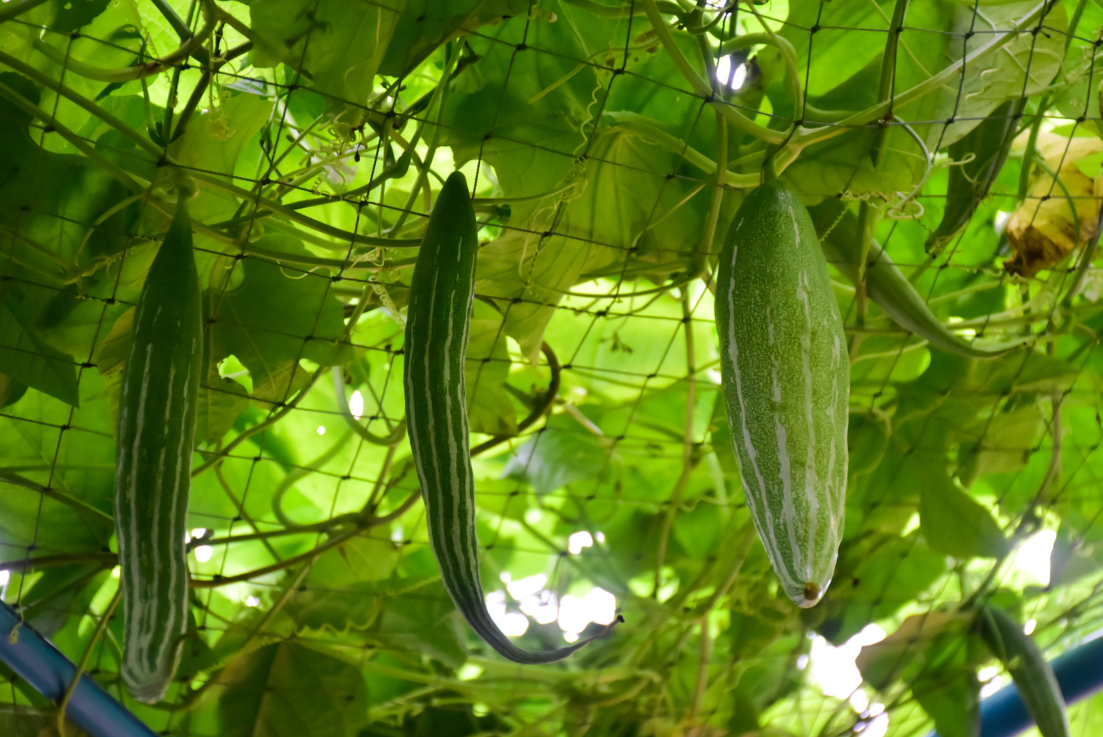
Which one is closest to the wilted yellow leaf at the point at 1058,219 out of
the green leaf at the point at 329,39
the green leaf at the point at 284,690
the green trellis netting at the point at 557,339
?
the green trellis netting at the point at 557,339

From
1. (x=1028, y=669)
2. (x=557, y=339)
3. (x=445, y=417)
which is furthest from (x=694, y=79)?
(x=1028, y=669)

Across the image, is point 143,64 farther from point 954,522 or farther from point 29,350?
point 954,522

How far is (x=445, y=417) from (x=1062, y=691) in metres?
0.62

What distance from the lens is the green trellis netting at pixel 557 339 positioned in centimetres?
47

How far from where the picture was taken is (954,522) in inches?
27.4

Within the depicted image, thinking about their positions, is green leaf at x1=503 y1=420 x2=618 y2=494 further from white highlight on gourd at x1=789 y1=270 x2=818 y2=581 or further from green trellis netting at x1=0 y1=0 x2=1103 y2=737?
white highlight on gourd at x1=789 y1=270 x2=818 y2=581

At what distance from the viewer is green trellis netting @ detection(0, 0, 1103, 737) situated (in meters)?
0.47

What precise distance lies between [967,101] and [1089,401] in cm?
37

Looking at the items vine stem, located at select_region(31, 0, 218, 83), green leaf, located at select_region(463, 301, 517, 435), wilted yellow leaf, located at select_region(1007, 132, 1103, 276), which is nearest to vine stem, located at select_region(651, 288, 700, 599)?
green leaf, located at select_region(463, 301, 517, 435)

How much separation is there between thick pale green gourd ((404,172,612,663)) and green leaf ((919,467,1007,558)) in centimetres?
47

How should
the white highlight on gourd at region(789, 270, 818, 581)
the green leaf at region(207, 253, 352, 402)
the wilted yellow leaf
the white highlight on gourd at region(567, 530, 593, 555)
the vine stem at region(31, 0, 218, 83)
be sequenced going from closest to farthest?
1. the white highlight on gourd at region(789, 270, 818, 581)
2. the vine stem at region(31, 0, 218, 83)
3. the green leaf at region(207, 253, 352, 402)
4. the wilted yellow leaf
5. the white highlight on gourd at region(567, 530, 593, 555)

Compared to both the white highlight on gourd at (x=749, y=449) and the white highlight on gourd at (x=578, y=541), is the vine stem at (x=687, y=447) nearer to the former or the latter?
the white highlight on gourd at (x=578, y=541)

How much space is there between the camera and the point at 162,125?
500mm

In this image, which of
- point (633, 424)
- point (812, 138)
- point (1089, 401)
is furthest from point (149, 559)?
point (1089, 401)
